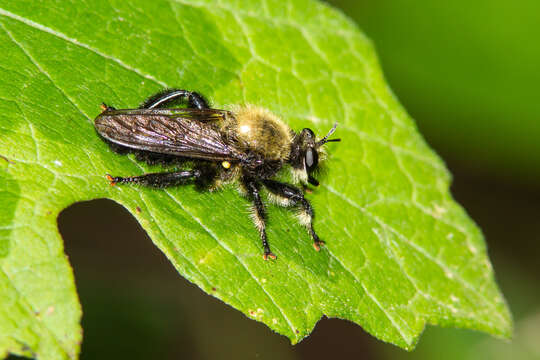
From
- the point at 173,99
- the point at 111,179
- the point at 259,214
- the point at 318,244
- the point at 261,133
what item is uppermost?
the point at 173,99

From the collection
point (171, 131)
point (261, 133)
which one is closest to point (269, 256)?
point (261, 133)

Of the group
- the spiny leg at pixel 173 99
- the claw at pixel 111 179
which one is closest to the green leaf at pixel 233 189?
the claw at pixel 111 179

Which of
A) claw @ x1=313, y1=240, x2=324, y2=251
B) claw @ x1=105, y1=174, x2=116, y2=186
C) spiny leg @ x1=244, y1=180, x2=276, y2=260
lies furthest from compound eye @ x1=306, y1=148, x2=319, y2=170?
claw @ x1=105, y1=174, x2=116, y2=186

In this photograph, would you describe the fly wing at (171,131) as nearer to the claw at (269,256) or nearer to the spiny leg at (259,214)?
the spiny leg at (259,214)

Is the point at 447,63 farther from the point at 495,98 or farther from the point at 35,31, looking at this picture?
the point at 35,31

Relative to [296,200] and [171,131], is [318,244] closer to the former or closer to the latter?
[296,200]

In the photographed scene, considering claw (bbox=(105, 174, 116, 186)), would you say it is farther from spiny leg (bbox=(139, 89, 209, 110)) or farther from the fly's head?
the fly's head
